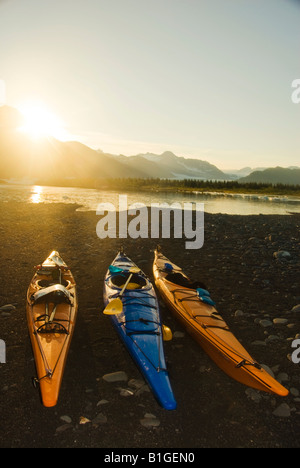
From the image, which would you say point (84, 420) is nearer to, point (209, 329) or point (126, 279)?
point (209, 329)

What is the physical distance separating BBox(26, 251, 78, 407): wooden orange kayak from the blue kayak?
1.25m

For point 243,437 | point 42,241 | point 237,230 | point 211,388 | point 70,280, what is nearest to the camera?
point 243,437

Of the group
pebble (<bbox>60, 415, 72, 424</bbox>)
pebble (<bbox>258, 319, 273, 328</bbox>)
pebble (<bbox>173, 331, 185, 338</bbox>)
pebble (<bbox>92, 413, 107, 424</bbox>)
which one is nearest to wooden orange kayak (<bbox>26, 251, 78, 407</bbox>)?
pebble (<bbox>60, 415, 72, 424</bbox>)

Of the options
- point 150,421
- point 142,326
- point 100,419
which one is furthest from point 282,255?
point 100,419

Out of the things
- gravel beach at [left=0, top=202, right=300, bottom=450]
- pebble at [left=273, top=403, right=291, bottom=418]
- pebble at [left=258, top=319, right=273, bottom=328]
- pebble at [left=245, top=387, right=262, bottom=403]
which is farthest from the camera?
pebble at [left=258, top=319, right=273, bottom=328]

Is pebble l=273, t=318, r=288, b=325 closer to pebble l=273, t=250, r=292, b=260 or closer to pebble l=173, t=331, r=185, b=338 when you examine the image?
pebble l=173, t=331, r=185, b=338

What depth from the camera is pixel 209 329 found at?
6.74 metres

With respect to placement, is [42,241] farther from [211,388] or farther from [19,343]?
[211,388]

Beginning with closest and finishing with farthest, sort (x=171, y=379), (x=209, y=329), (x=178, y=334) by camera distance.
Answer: (x=171, y=379), (x=209, y=329), (x=178, y=334)

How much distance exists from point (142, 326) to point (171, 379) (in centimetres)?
142

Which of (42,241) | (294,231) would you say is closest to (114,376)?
(42,241)

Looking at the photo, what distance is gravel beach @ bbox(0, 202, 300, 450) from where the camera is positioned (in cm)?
447

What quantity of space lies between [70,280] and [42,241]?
23.0ft

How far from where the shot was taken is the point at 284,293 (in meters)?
9.64
